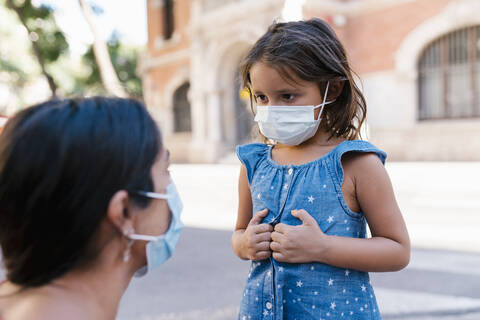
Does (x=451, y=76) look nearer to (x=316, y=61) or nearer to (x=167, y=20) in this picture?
(x=167, y=20)

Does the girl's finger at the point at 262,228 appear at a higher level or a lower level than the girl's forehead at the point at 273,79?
lower

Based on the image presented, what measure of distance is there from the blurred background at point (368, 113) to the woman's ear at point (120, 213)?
32 cm

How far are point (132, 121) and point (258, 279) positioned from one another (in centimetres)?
80

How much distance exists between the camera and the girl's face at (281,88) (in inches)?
66.1

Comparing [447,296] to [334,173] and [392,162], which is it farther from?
[392,162]

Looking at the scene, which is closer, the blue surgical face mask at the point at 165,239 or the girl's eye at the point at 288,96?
the blue surgical face mask at the point at 165,239

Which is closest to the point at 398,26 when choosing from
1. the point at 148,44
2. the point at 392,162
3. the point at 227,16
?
the point at 392,162

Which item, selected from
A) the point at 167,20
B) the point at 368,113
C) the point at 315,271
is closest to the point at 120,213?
the point at 315,271

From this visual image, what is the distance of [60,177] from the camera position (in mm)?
1013

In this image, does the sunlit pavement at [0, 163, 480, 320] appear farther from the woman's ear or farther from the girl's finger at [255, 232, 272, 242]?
the woman's ear

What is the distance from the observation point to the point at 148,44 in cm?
2353

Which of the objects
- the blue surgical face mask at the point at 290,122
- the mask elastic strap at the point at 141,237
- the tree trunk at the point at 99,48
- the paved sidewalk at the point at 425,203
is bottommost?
the paved sidewalk at the point at 425,203

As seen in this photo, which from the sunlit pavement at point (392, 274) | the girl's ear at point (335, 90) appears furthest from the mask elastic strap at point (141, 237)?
the sunlit pavement at point (392, 274)

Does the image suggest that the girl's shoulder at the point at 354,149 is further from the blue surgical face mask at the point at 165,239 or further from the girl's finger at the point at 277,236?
the blue surgical face mask at the point at 165,239
